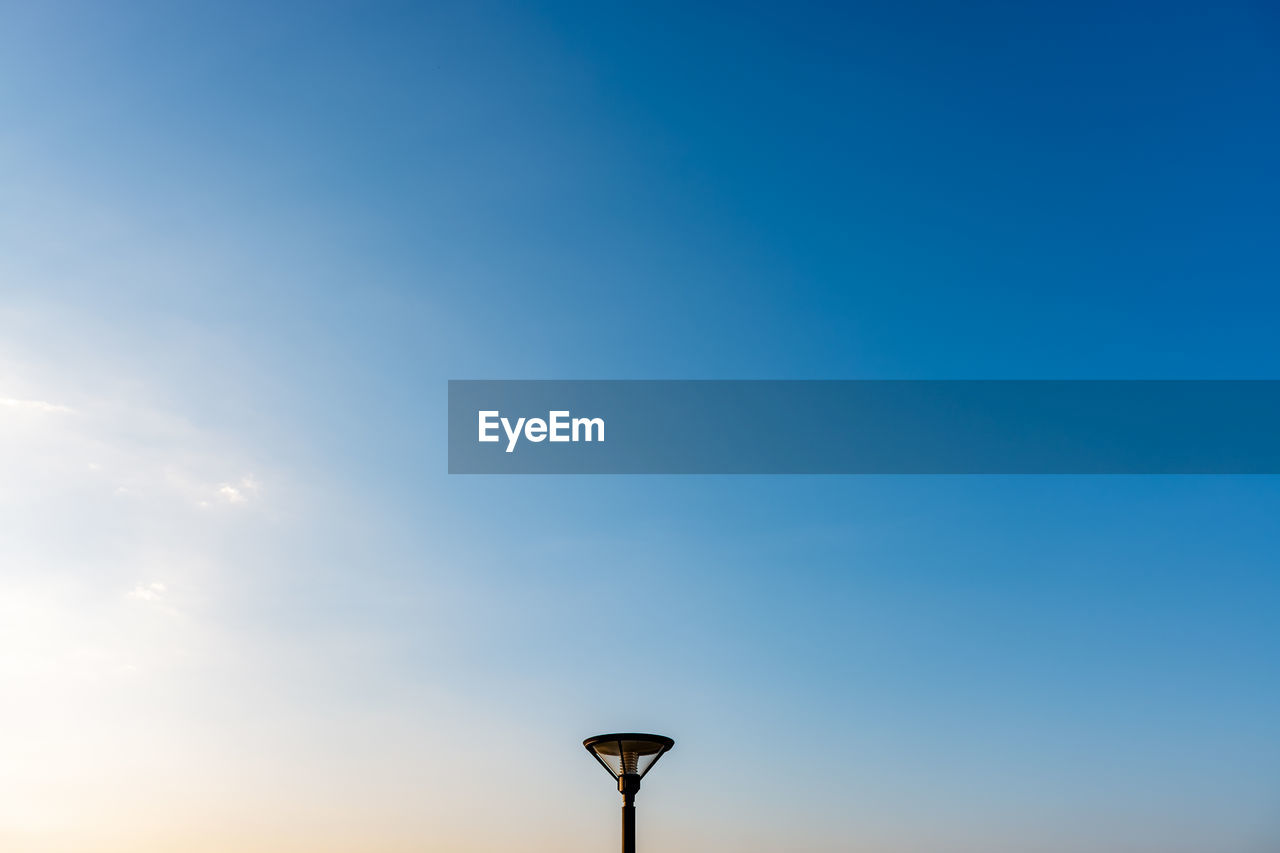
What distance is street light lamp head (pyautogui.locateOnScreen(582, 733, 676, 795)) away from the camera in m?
12.1

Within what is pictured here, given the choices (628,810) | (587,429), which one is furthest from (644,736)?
(587,429)

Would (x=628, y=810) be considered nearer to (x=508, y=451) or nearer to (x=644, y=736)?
(x=644, y=736)

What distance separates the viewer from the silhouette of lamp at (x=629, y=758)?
1208cm

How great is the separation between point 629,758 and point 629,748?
0.53 feet

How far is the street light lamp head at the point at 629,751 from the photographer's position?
12.1m

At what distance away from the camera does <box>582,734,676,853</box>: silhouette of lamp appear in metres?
12.1

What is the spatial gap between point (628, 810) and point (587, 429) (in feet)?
33.7

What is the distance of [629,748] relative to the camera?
12109 mm

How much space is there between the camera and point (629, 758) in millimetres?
12164

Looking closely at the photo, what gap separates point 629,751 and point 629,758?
11 centimetres

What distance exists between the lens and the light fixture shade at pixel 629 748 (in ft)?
39.5

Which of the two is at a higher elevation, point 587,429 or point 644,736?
point 587,429

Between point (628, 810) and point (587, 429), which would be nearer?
point (628, 810)

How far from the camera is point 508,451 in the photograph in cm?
2139
